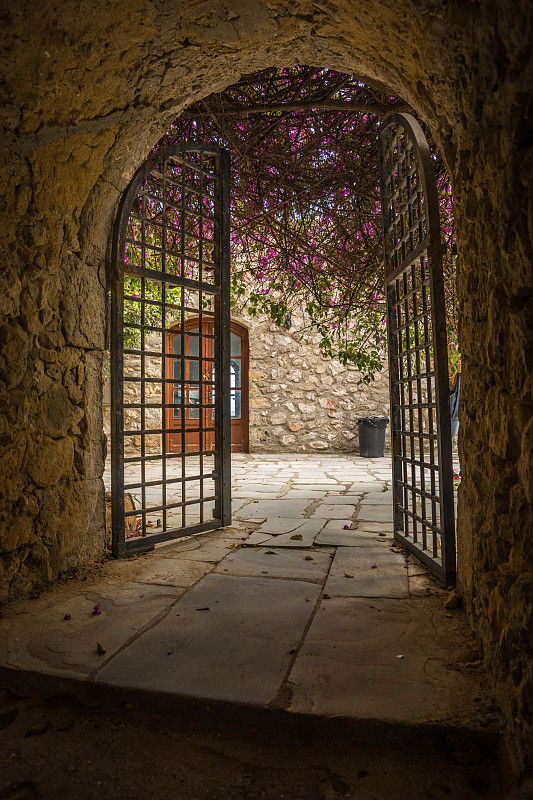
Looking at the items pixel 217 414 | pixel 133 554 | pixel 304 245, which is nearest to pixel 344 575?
pixel 133 554

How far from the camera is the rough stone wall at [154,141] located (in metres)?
1.16

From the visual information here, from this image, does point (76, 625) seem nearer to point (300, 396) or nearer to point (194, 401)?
point (194, 401)

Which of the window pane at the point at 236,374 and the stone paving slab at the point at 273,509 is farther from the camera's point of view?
the window pane at the point at 236,374

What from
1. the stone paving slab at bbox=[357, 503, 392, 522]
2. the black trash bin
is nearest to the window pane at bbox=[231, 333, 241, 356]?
the black trash bin

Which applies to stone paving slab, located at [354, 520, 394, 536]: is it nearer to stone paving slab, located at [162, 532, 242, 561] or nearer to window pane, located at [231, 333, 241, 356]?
stone paving slab, located at [162, 532, 242, 561]

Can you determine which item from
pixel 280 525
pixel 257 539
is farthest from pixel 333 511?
pixel 257 539

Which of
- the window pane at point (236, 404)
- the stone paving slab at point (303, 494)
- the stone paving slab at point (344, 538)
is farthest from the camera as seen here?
the window pane at point (236, 404)

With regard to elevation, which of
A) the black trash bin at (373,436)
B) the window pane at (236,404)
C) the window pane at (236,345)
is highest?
the window pane at (236,345)

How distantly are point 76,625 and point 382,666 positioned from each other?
1182 mm

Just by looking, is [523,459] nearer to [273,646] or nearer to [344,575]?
[273,646]

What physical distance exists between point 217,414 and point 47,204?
168cm

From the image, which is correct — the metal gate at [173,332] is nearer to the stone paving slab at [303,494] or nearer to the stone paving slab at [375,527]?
the stone paving slab at [303,494]

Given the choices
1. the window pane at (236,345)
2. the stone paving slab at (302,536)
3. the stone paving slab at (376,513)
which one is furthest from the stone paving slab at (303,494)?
the window pane at (236,345)

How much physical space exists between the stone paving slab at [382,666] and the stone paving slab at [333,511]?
1.70 metres
